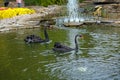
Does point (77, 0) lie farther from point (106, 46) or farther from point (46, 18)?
point (106, 46)

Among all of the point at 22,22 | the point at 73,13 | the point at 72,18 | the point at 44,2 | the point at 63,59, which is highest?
the point at 44,2

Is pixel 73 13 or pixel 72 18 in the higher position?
pixel 73 13

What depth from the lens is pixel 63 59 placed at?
18.0m

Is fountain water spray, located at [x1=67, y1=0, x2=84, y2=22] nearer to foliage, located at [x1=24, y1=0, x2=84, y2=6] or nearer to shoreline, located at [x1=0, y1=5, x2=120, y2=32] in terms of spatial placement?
foliage, located at [x1=24, y1=0, x2=84, y2=6]

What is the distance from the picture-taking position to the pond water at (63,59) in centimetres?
1508

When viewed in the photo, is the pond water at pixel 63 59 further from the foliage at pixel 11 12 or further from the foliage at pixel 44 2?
the foliage at pixel 44 2

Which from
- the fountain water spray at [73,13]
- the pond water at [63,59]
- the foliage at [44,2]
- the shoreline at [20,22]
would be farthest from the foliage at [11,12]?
the foliage at [44,2]

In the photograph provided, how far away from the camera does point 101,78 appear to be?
47.0 feet

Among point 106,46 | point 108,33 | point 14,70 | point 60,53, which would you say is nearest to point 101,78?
point 14,70

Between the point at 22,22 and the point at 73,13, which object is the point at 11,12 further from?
the point at 73,13

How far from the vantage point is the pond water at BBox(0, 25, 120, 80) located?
1508cm

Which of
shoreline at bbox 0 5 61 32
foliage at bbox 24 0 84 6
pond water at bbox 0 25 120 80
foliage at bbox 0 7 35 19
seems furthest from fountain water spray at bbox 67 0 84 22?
pond water at bbox 0 25 120 80

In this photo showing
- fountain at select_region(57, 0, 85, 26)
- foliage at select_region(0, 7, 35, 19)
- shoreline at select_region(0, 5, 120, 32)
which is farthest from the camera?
foliage at select_region(0, 7, 35, 19)

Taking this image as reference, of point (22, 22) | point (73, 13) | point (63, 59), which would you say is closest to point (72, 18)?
point (73, 13)
